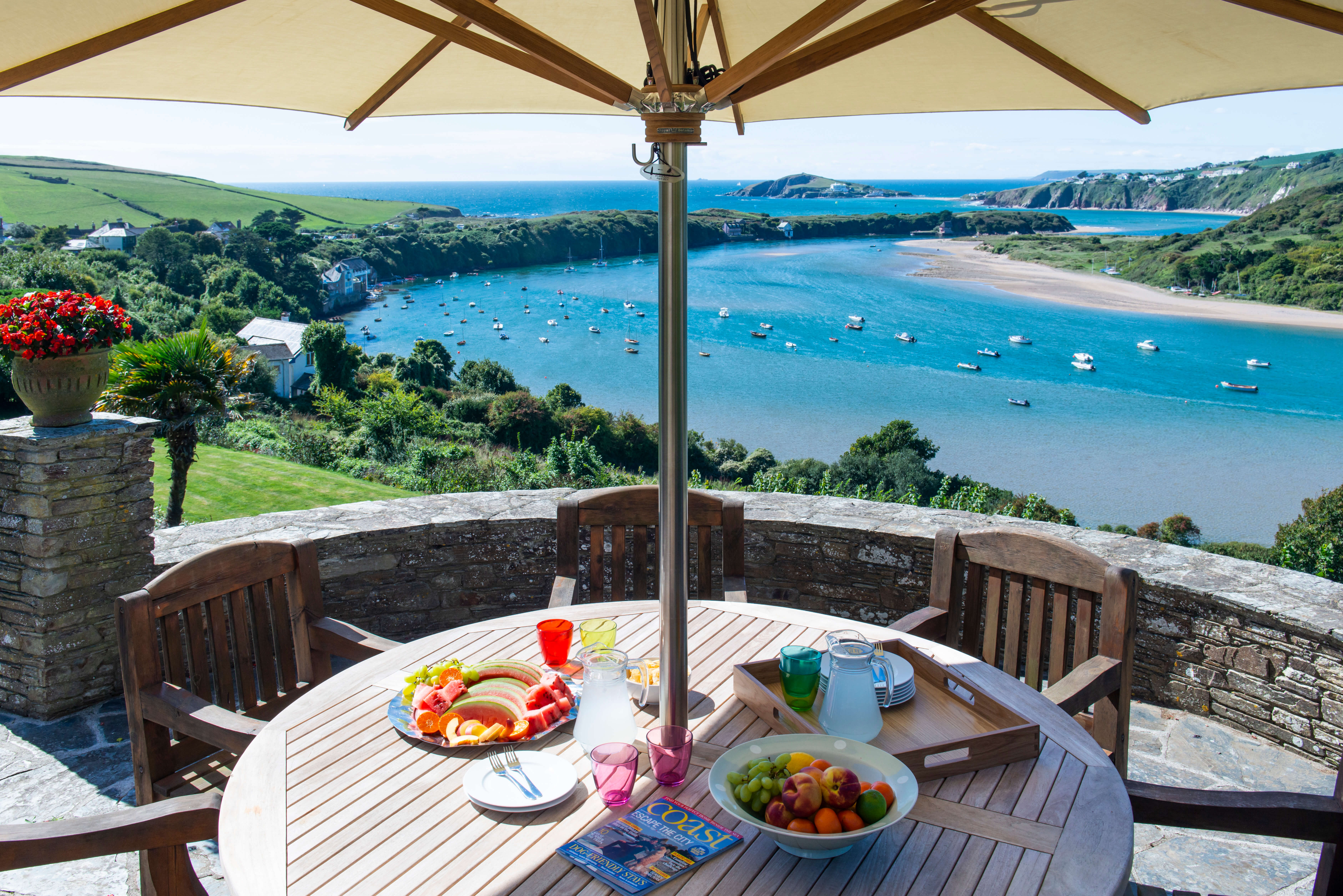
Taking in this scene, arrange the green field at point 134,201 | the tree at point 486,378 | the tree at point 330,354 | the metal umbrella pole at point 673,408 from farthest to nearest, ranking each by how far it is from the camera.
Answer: the green field at point 134,201, the tree at point 486,378, the tree at point 330,354, the metal umbrella pole at point 673,408

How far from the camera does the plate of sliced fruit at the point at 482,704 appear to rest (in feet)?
4.86

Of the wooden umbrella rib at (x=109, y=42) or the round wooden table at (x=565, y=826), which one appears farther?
the wooden umbrella rib at (x=109, y=42)

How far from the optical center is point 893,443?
18016 mm

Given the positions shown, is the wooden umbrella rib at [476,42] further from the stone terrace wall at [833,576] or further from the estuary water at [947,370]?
the estuary water at [947,370]

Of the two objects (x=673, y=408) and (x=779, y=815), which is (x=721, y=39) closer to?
(x=673, y=408)

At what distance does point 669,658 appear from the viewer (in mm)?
1350

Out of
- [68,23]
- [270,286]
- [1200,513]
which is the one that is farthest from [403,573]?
[270,286]

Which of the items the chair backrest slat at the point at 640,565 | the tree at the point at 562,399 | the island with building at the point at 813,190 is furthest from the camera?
the island with building at the point at 813,190

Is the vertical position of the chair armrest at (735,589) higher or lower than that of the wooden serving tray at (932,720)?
lower

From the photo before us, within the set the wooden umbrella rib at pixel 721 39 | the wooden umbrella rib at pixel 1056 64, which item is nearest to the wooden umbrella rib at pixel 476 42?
the wooden umbrella rib at pixel 721 39

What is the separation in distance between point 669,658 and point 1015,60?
1664mm

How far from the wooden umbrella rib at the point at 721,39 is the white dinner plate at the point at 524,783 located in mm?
1302

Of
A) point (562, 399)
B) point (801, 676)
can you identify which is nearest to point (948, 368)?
point (562, 399)

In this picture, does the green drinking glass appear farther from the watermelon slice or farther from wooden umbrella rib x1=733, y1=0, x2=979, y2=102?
wooden umbrella rib x1=733, y1=0, x2=979, y2=102
